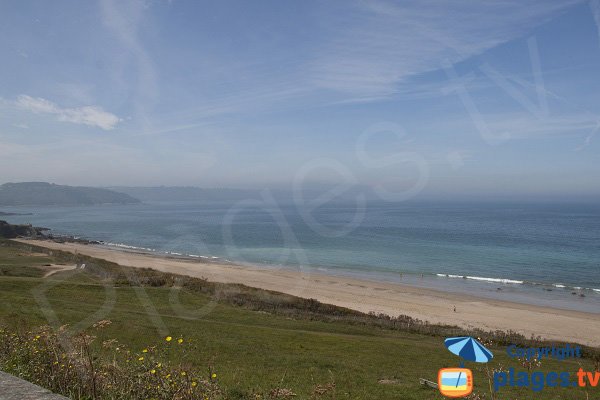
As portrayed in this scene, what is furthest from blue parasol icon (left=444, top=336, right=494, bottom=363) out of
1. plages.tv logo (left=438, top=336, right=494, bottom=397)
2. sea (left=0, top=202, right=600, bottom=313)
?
sea (left=0, top=202, right=600, bottom=313)

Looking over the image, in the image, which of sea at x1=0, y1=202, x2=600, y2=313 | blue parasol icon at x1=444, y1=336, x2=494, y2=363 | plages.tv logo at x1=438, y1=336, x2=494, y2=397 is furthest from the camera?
sea at x1=0, y1=202, x2=600, y2=313

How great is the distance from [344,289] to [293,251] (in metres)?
38.7

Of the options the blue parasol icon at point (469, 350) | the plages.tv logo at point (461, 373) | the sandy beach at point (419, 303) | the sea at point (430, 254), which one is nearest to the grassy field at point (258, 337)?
the blue parasol icon at point (469, 350)

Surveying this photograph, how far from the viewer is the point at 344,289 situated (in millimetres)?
49031

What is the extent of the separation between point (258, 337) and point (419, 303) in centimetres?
2697

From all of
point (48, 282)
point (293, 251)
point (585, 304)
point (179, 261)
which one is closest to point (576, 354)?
point (585, 304)

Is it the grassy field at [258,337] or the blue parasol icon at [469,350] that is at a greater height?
the blue parasol icon at [469,350]

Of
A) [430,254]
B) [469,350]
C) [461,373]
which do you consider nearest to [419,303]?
[469,350]

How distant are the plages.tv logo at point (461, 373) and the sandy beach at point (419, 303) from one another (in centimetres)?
2884

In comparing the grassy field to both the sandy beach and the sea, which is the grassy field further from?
the sea

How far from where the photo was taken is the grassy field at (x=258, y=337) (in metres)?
12.7

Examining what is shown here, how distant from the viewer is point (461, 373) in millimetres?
6785

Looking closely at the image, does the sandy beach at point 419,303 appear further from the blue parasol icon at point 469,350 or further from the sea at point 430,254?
the blue parasol icon at point 469,350

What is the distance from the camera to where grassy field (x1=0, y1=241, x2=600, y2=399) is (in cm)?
1273
